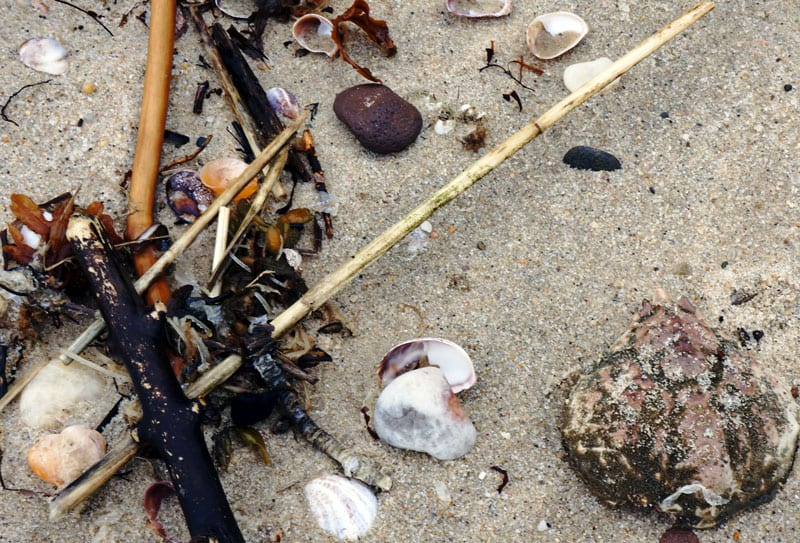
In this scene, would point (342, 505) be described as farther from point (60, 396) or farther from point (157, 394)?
point (60, 396)

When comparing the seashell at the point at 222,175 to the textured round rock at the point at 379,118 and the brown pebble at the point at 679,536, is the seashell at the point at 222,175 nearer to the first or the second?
the textured round rock at the point at 379,118

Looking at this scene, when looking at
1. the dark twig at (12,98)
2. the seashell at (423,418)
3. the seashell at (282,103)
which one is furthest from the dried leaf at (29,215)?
the seashell at (423,418)

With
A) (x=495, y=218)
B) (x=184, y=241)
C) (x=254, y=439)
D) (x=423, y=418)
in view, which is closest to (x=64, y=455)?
(x=254, y=439)

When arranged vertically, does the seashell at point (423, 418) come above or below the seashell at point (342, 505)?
above

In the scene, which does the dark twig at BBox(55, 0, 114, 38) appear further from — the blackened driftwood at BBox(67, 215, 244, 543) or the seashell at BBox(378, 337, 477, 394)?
the seashell at BBox(378, 337, 477, 394)

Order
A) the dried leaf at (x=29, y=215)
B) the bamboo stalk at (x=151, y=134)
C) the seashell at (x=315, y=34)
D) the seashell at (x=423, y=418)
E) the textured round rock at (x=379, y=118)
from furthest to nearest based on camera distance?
the seashell at (x=315, y=34), the textured round rock at (x=379, y=118), the bamboo stalk at (x=151, y=134), the dried leaf at (x=29, y=215), the seashell at (x=423, y=418)

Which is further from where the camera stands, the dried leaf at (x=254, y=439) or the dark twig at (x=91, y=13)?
the dark twig at (x=91, y=13)

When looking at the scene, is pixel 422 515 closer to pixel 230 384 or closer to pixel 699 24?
pixel 230 384
